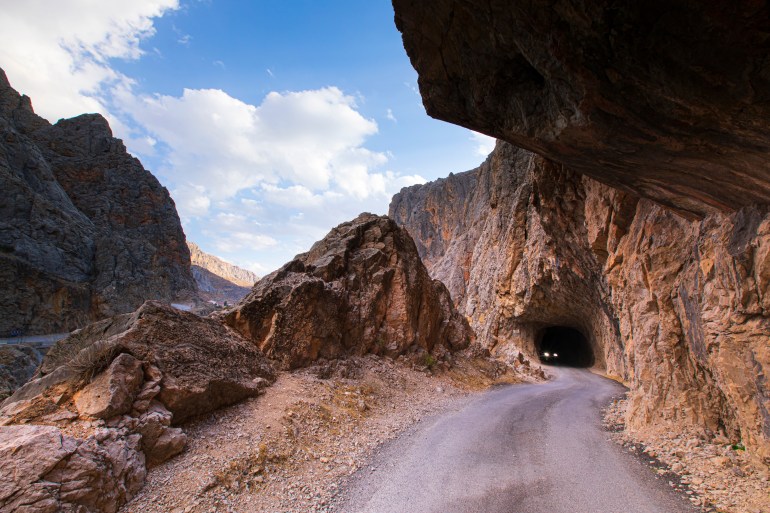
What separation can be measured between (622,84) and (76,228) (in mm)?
55415

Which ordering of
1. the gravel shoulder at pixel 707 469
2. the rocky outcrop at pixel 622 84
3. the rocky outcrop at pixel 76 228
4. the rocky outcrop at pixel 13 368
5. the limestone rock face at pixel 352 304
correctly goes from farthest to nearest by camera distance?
the rocky outcrop at pixel 76 228 < the rocky outcrop at pixel 13 368 < the limestone rock face at pixel 352 304 < the gravel shoulder at pixel 707 469 < the rocky outcrop at pixel 622 84

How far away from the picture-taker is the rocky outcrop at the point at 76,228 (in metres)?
33.3

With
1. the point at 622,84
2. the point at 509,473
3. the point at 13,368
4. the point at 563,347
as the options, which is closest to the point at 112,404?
the point at 509,473

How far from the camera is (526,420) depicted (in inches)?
444

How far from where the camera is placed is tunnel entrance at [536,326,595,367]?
120 ft

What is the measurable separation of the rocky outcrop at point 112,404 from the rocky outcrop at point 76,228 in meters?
34.1

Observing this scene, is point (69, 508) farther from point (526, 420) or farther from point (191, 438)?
point (526, 420)

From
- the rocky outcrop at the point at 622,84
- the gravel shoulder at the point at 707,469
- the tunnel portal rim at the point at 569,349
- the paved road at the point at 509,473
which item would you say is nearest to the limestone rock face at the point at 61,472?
the paved road at the point at 509,473

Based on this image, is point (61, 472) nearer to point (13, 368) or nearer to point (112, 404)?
point (112, 404)

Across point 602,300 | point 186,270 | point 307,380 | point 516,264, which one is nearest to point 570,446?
point 307,380

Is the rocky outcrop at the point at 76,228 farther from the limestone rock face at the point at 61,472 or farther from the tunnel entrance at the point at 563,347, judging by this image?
the tunnel entrance at the point at 563,347

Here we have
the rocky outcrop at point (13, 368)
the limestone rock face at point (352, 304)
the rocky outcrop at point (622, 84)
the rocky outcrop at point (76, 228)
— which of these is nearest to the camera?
the rocky outcrop at point (622, 84)

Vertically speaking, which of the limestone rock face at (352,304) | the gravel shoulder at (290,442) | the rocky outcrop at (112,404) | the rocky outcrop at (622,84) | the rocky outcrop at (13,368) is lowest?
the rocky outcrop at (13,368)

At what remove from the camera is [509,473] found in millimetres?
7230
